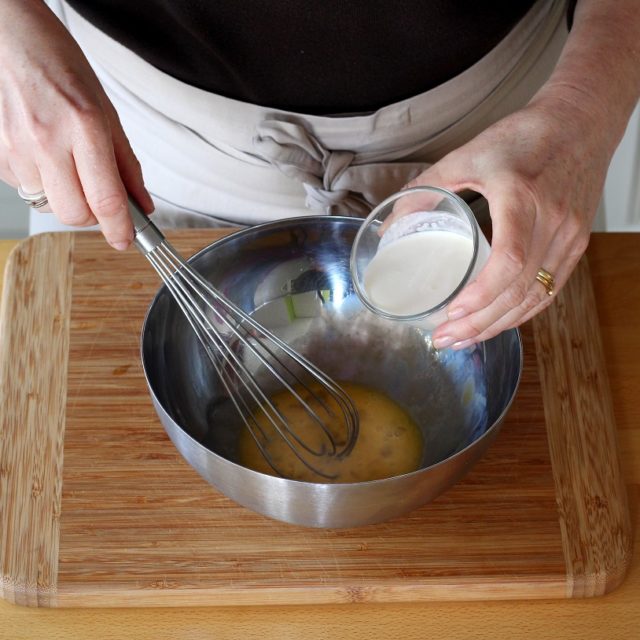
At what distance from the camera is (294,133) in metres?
0.89

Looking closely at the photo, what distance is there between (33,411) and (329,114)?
0.36 meters

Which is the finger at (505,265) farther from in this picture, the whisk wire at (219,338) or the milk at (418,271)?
the whisk wire at (219,338)

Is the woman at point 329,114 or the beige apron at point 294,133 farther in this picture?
the beige apron at point 294,133

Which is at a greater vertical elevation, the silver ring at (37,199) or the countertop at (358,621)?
the silver ring at (37,199)

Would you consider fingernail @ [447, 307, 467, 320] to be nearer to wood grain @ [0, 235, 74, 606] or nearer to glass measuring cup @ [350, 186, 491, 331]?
glass measuring cup @ [350, 186, 491, 331]

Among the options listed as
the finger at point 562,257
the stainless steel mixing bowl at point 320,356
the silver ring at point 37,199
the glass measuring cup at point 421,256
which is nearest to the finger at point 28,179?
the silver ring at point 37,199

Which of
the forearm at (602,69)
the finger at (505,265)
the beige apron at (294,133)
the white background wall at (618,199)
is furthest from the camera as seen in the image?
the white background wall at (618,199)

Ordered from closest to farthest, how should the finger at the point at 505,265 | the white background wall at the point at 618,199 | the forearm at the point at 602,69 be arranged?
the finger at the point at 505,265 → the forearm at the point at 602,69 → the white background wall at the point at 618,199

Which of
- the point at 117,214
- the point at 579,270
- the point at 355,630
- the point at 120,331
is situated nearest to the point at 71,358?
the point at 120,331

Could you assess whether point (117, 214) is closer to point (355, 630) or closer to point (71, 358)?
point (71, 358)

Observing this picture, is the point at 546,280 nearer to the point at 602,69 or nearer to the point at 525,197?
the point at 525,197

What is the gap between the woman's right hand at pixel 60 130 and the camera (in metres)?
0.71

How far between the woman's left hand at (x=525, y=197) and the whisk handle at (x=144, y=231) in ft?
0.66

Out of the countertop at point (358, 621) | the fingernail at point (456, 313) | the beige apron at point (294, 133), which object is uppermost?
the fingernail at point (456, 313)
